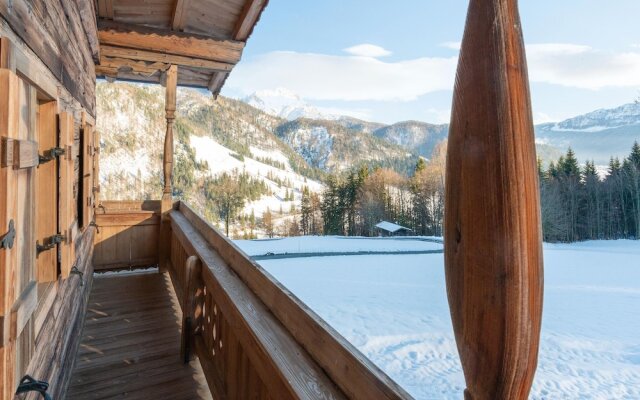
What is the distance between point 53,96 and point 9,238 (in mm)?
933

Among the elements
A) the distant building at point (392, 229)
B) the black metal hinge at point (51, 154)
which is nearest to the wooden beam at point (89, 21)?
the black metal hinge at point (51, 154)

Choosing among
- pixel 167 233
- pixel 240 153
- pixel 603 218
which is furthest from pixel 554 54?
pixel 240 153

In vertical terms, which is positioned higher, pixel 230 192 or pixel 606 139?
pixel 606 139

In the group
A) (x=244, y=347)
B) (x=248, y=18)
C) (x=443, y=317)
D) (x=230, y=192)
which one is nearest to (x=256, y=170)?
(x=230, y=192)

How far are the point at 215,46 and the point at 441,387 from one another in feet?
35.5

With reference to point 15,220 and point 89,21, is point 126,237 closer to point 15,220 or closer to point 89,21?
point 89,21

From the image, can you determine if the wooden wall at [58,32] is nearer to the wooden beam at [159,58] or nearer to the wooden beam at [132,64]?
the wooden beam at [159,58]

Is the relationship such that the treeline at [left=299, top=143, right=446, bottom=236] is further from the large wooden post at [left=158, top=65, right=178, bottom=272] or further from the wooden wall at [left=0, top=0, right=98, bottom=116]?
the wooden wall at [left=0, top=0, right=98, bottom=116]

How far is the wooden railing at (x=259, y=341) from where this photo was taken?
99 centimetres

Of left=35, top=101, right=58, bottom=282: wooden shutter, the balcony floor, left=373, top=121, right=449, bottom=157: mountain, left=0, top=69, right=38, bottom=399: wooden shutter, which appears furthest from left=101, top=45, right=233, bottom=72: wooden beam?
left=373, top=121, right=449, bottom=157: mountain

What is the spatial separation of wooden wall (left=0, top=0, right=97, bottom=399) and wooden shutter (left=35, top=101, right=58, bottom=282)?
0.04 metres

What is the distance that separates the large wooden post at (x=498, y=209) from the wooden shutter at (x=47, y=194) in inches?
70.0

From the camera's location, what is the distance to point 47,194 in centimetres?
163

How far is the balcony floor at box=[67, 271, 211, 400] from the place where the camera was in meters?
2.46
